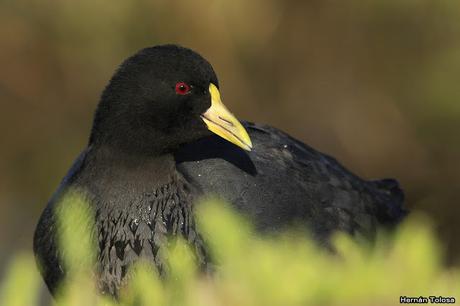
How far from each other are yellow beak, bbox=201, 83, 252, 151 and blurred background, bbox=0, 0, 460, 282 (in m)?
3.50

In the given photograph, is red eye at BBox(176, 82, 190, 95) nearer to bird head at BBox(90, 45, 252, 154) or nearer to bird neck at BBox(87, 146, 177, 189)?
bird head at BBox(90, 45, 252, 154)

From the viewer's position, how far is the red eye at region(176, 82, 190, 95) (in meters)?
5.05

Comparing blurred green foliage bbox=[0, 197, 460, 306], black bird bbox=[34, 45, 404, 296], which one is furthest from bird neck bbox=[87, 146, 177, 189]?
blurred green foliage bbox=[0, 197, 460, 306]

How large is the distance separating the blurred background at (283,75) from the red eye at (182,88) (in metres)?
3.59

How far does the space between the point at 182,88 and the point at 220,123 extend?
0.27m

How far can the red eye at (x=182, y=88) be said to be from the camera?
505cm

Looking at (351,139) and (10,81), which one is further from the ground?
(10,81)

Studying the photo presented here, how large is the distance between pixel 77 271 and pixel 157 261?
0.41 meters

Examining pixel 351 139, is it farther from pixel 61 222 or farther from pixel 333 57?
pixel 61 222

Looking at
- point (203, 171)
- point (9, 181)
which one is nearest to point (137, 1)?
point (9, 181)

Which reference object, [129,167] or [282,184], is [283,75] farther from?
[129,167]

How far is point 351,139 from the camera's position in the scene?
882cm

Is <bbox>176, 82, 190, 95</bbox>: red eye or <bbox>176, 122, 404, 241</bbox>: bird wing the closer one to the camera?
<bbox>176, 82, 190, 95</bbox>: red eye

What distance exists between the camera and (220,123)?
16.9 ft
